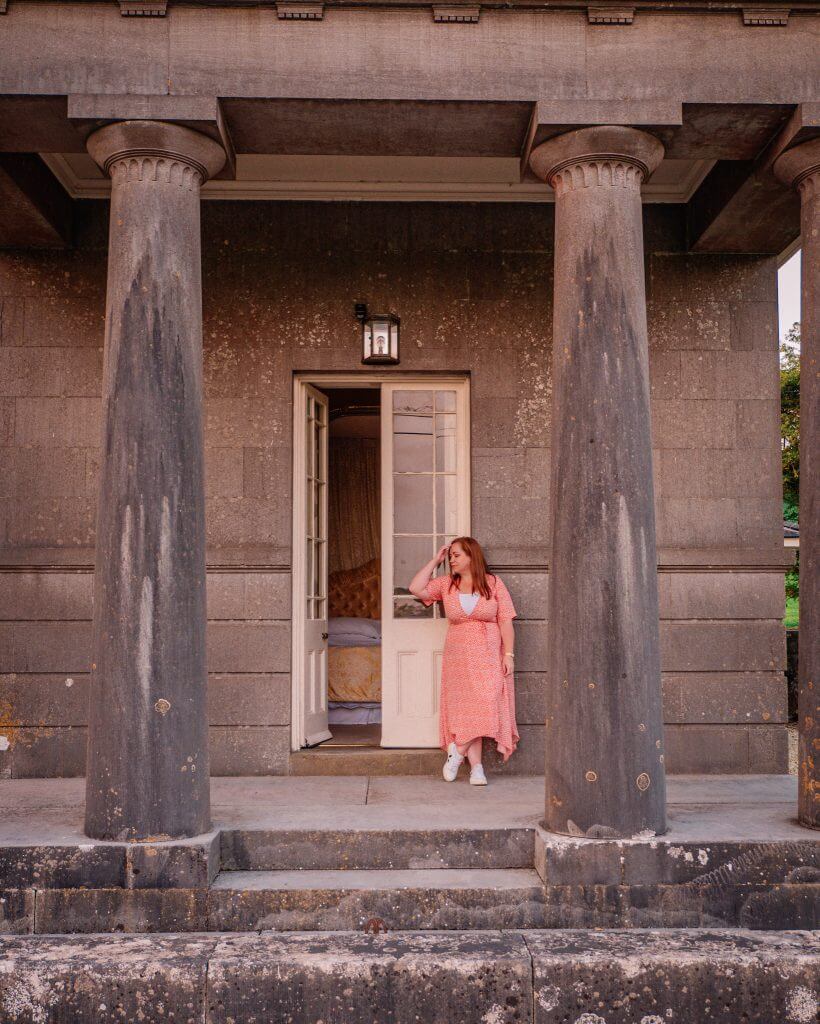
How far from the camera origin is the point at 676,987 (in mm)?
4133

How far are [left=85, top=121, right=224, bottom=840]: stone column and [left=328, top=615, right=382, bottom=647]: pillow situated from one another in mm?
3731

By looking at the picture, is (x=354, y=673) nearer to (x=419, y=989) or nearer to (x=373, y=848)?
(x=373, y=848)

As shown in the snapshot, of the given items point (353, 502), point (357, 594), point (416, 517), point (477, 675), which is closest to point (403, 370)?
point (416, 517)

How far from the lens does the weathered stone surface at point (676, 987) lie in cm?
410

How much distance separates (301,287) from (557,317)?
250 centimetres

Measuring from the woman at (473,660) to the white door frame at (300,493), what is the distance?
30.5 inches

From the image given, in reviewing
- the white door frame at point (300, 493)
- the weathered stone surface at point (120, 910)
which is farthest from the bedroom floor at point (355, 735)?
the weathered stone surface at point (120, 910)

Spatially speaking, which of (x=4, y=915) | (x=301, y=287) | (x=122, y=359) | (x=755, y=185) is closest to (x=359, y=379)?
(x=301, y=287)

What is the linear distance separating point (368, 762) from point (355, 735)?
32.8 inches

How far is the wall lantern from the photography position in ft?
22.7

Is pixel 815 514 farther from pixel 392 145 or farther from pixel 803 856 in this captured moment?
pixel 392 145

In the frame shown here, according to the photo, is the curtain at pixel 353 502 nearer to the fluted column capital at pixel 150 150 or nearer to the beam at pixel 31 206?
the beam at pixel 31 206

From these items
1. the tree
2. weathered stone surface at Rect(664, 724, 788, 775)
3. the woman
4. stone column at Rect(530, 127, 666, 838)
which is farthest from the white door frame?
the tree

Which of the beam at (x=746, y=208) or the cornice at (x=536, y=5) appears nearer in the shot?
the cornice at (x=536, y=5)
